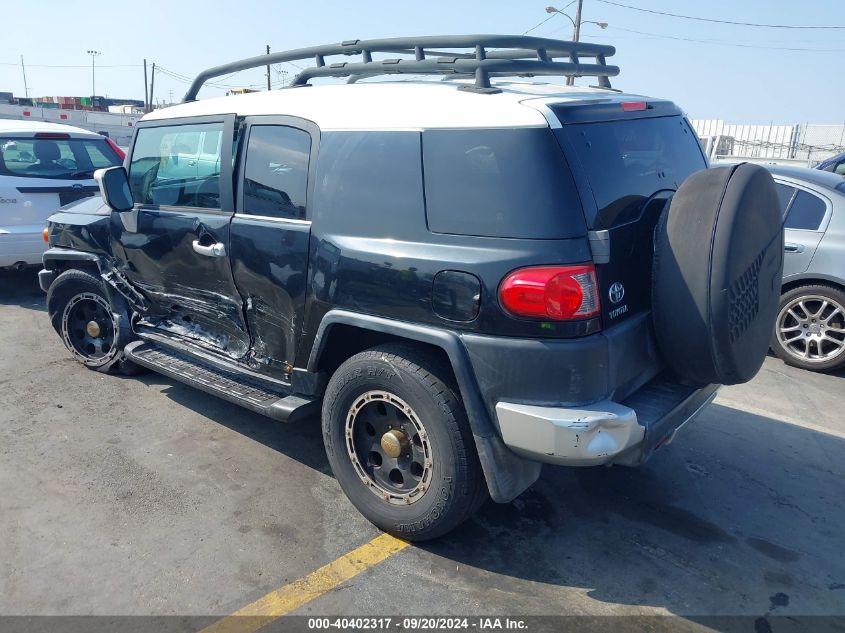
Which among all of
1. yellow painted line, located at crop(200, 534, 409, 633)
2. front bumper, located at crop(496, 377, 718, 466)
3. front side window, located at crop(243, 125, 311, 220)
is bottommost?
yellow painted line, located at crop(200, 534, 409, 633)

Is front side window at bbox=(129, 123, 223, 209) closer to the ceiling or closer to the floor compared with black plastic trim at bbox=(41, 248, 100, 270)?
closer to the ceiling

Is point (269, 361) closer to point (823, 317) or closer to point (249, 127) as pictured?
point (249, 127)

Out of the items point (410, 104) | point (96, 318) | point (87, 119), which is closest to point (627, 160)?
point (410, 104)

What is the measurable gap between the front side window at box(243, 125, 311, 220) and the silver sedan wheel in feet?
15.1

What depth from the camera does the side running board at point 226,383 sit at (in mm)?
3504

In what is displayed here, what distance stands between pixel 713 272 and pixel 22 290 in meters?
7.72

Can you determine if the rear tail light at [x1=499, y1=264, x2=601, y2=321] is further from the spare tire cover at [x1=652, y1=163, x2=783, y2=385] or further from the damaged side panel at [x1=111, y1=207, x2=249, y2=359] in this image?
the damaged side panel at [x1=111, y1=207, x2=249, y2=359]

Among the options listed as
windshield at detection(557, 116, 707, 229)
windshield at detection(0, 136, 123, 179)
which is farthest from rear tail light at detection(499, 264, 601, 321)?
windshield at detection(0, 136, 123, 179)

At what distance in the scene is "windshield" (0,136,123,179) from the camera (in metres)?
6.84

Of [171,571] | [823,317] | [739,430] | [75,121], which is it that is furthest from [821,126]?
[75,121]

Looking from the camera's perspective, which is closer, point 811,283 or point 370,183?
→ point 370,183

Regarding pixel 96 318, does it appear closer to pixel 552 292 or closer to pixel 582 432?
pixel 552 292

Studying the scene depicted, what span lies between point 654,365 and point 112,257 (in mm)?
3748

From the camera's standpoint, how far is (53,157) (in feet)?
23.6
